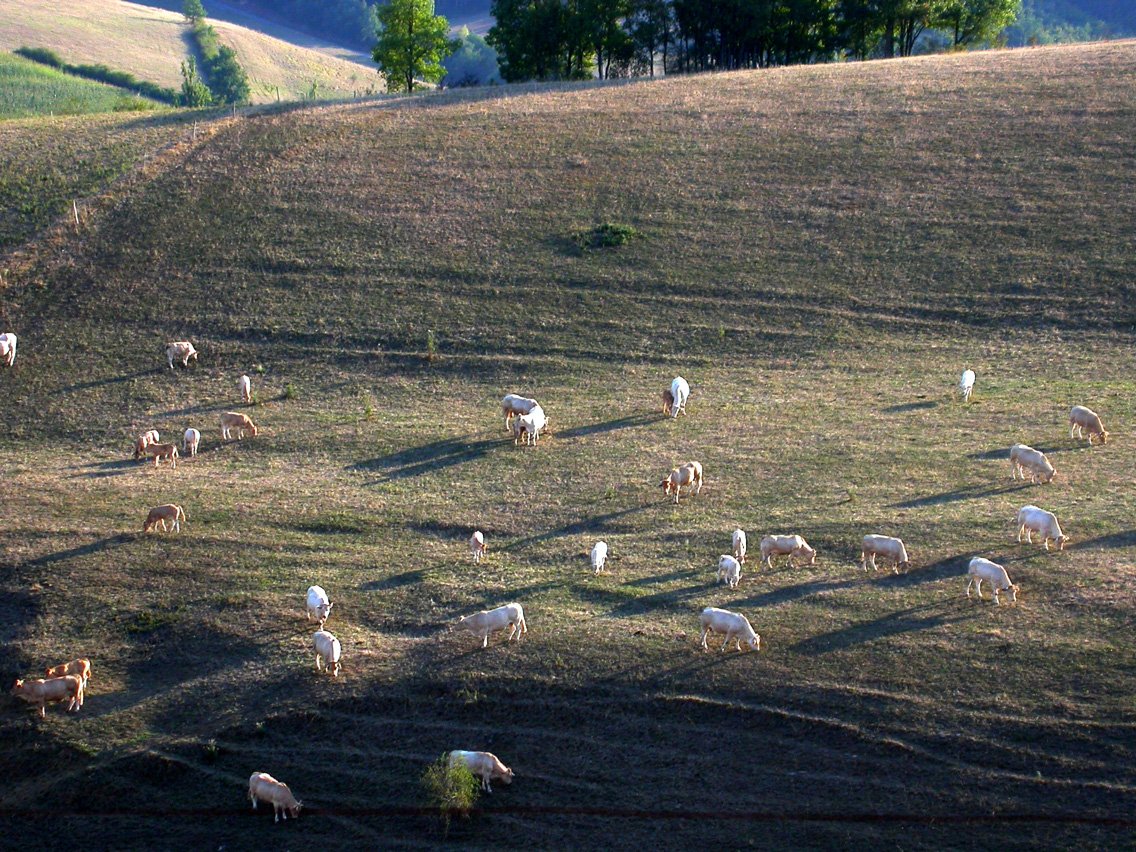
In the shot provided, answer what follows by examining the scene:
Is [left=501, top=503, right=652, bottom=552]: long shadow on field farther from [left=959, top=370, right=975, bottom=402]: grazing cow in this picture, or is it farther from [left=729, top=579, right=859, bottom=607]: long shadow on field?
[left=959, top=370, right=975, bottom=402]: grazing cow

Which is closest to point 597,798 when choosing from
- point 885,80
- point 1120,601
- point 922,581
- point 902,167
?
point 922,581

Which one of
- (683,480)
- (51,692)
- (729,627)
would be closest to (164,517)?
(51,692)

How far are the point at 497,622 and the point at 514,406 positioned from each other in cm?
1221

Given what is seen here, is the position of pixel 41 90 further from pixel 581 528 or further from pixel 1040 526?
pixel 1040 526

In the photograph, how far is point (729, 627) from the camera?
21.7 metres

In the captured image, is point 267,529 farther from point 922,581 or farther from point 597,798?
point 922,581

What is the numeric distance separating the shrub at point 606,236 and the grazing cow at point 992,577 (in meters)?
26.3

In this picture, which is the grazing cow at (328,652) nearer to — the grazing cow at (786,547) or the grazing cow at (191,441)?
the grazing cow at (786,547)

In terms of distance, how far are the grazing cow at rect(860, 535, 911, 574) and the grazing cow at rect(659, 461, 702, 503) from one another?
520 cm

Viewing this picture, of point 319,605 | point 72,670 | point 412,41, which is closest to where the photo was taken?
point 72,670

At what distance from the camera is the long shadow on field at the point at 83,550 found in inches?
1035

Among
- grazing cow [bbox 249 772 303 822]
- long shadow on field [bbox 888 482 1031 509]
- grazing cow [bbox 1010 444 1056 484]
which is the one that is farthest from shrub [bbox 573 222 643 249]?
grazing cow [bbox 249 772 303 822]

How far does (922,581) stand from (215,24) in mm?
148365

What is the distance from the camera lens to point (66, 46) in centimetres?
11988
